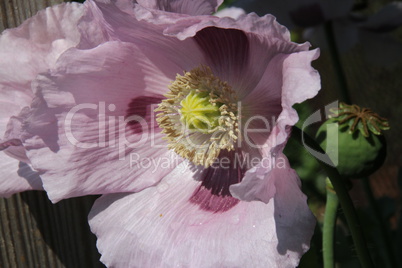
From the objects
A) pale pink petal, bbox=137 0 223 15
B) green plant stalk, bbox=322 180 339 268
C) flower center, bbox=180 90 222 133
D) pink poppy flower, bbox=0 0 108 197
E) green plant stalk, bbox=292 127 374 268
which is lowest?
green plant stalk, bbox=322 180 339 268

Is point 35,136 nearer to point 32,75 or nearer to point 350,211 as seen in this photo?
point 32,75

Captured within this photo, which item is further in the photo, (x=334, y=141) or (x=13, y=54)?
(x=334, y=141)

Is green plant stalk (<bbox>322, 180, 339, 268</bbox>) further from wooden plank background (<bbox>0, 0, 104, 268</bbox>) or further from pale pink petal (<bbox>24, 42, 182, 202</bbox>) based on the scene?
wooden plank background (<bbox>0, 0, 104, 268</bbox>)

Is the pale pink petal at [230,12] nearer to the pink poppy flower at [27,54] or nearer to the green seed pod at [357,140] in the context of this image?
the green seed pod at [357,140]

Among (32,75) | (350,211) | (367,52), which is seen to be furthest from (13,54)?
(367,52)

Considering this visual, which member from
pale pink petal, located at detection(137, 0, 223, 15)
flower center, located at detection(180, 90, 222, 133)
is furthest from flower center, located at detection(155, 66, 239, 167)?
pale pink petal, located at detection(137, 0, 223, 15)

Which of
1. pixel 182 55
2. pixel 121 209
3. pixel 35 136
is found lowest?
pixel 121 209
